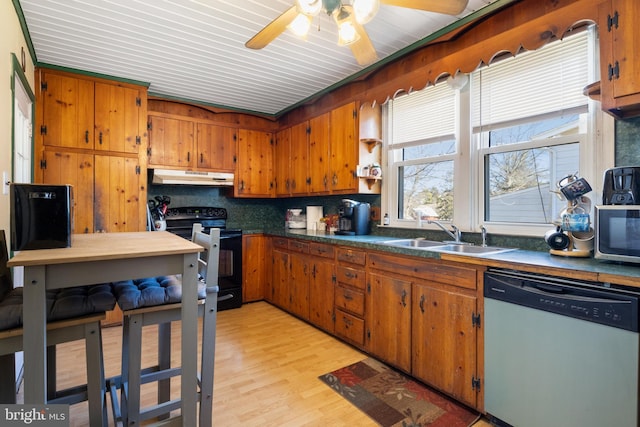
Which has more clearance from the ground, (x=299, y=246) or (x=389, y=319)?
(x=299, y=246)

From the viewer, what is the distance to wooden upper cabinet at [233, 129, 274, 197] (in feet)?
14.2

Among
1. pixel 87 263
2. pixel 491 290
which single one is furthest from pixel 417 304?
pixel 87 263

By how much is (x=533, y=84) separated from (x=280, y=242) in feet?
9.43

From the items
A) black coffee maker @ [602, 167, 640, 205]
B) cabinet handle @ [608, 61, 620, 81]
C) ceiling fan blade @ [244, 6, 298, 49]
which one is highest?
ceiling fan blade @ [244, 6, 298, 49]

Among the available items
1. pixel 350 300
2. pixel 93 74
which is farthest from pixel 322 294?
pixel 93 74

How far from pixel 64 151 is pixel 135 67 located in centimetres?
108

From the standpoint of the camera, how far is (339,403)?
2006 mm

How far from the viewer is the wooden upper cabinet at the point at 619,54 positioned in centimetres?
149

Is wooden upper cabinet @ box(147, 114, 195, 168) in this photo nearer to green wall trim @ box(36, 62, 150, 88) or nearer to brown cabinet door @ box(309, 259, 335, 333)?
green wall trim @ box(36, 62, 150, 88)

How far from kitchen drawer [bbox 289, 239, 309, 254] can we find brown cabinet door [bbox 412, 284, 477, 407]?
1.42 metres

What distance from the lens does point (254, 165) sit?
4.44m

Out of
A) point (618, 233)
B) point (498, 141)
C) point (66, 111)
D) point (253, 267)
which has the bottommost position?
point (253, 267)

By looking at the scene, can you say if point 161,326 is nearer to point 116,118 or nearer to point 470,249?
point 470,249

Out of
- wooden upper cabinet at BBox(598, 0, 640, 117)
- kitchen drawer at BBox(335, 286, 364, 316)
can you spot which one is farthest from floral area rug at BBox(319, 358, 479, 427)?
wooden upper cabinet at BBox(598, 0, 640, 117)
